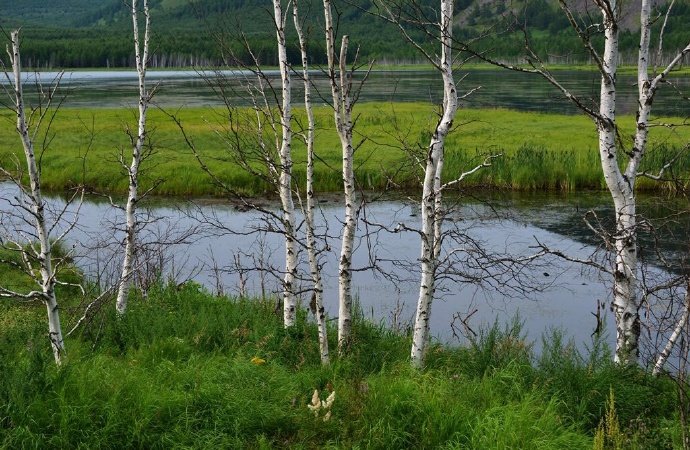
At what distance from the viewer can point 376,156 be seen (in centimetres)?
3023

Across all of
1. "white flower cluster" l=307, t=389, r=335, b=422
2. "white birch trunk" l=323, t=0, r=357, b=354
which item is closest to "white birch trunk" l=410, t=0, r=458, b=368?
"white birch trunk" l=323, t=0, r=357, b=354

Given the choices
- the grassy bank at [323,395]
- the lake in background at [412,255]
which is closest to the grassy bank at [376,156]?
the lake in background at [412,255]

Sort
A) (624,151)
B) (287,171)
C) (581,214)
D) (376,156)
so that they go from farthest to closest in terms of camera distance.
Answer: (376,156) → (581,214) → (287,171) → (624,151)

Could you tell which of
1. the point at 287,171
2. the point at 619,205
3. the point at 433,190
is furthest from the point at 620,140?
the point at 287,171

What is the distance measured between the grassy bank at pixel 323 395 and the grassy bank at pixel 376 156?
10424mm

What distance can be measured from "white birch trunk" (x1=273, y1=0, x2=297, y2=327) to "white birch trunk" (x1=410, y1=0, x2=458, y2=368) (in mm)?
1646

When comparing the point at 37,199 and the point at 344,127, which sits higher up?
the point at 344,127

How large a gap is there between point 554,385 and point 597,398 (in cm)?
43

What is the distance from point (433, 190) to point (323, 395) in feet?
8.79

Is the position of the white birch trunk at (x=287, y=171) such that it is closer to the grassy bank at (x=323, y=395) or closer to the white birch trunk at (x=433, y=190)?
the grassy bank at (x=323, y=395)

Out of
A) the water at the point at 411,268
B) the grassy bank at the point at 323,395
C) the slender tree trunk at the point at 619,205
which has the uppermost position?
the slender tree trunk at the point at 619,205

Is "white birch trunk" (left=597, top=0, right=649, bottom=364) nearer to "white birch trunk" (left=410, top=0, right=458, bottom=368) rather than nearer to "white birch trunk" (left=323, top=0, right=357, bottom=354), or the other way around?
"white birch trunk" (left=410, top=0, right=458, bottom=368)

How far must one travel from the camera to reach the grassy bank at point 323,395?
259 inches

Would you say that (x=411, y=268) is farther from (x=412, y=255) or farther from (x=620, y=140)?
(x=620, y=140)
